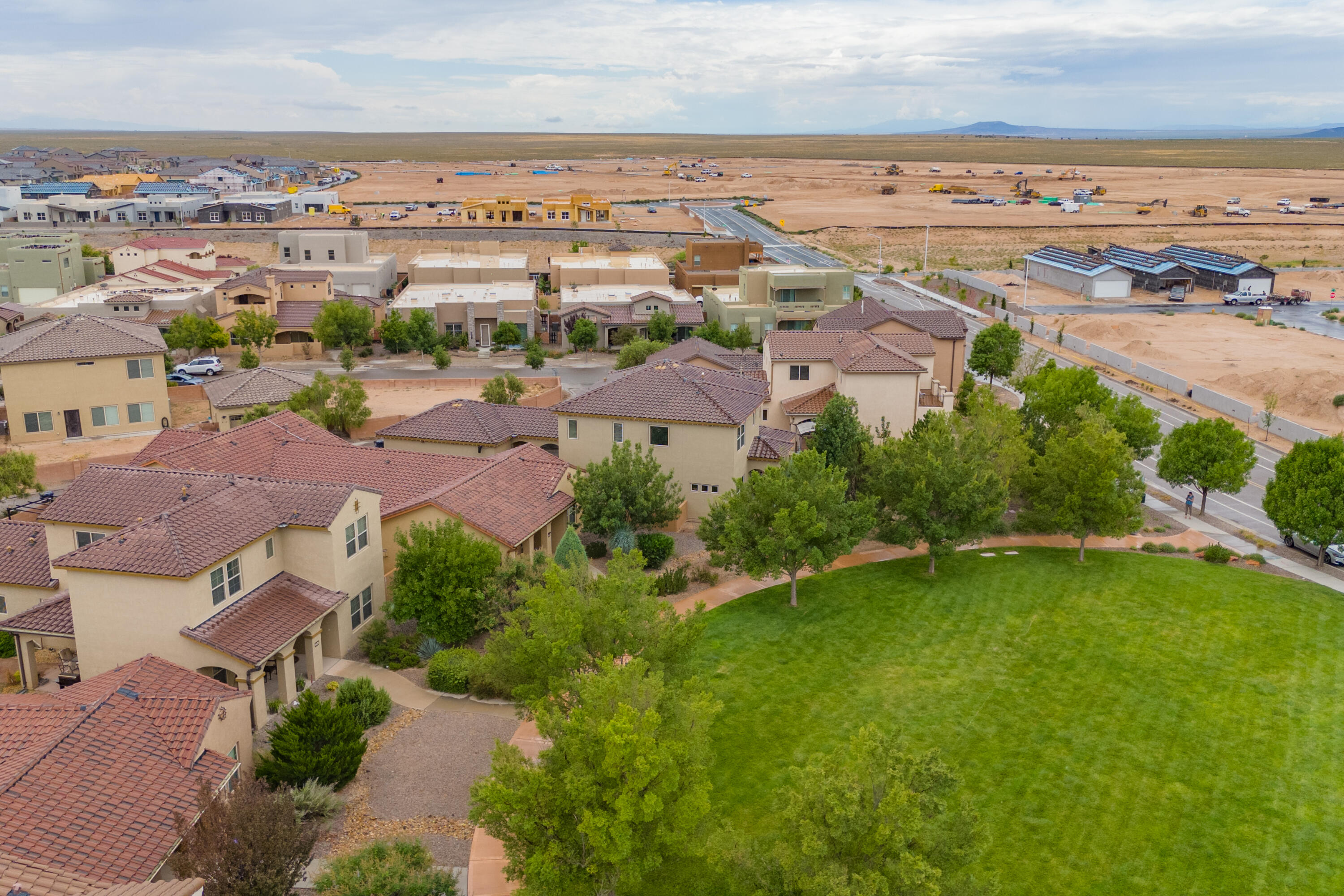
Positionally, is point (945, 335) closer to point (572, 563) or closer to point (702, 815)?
point (572, 563)

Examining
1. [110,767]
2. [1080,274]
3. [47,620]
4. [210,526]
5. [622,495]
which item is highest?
[1080,274]

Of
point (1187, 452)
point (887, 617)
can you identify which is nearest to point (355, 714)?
point (887, 617)

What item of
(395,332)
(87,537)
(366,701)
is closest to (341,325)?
(395,332)

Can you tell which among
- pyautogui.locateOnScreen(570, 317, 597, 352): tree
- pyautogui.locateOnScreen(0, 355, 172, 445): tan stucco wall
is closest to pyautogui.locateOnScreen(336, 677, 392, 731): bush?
pyautogui.locateOnScreen(0, 355, 172, 445): tan stucco wall

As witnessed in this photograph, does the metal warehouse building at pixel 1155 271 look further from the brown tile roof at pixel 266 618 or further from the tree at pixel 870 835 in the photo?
the tree at pixel 870 835

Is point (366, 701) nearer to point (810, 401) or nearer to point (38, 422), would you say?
point (810, 401)
